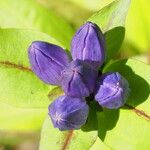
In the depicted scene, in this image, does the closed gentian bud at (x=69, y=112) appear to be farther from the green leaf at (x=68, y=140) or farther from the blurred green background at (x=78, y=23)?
the blurred green background at (x=78, y=23)

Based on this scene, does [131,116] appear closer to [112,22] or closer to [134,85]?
[134,85]

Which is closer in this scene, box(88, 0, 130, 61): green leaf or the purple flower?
the purple flower

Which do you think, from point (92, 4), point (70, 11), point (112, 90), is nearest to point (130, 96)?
point (112, 90)

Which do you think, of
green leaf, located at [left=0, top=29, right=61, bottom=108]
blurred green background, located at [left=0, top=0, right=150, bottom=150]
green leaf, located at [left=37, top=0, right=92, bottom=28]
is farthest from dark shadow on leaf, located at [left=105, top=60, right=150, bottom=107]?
green leaf, located at [left=37, top=0, right=92, bottom=28]

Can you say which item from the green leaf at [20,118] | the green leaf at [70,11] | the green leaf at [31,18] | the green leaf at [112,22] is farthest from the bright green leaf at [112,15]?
the green leaf at [70,11]

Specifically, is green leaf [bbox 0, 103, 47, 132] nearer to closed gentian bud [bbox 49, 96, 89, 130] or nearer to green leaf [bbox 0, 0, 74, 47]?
green leaf [bbox 0, 0, 74, 47]

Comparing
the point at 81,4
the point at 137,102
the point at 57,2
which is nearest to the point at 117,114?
the point at 137,102
